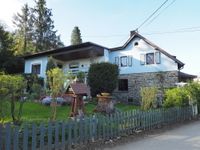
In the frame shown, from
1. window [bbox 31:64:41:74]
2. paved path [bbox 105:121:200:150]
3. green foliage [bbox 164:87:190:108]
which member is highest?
window [bbox 31:64:41:74]

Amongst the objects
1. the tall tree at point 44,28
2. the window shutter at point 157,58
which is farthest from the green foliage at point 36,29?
the window shutter at point 157,58

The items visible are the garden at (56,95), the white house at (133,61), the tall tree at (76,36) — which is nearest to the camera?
the garden at (56,95)

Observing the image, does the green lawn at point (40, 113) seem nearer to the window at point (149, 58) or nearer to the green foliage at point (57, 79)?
the green foliage at point (57, 79)

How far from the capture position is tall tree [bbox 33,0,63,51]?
180ft

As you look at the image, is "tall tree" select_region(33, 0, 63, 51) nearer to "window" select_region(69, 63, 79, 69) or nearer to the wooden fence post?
"window" select_region(69, 63, 79, 69)

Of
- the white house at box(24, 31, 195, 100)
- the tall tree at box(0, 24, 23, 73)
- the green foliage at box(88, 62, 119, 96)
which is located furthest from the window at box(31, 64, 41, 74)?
the green foliage at box(88, 62, 119, 96)

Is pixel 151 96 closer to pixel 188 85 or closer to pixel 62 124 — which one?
pixel 188 85

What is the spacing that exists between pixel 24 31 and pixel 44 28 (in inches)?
148

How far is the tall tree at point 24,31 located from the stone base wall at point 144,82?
25.2 metres

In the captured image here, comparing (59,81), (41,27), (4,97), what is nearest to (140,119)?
(59,81)

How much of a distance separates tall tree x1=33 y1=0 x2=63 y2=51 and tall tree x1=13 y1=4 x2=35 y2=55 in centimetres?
110

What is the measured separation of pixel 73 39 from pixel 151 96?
44999 mm

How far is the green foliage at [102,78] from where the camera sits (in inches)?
1063

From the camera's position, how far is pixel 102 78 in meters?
27.0
